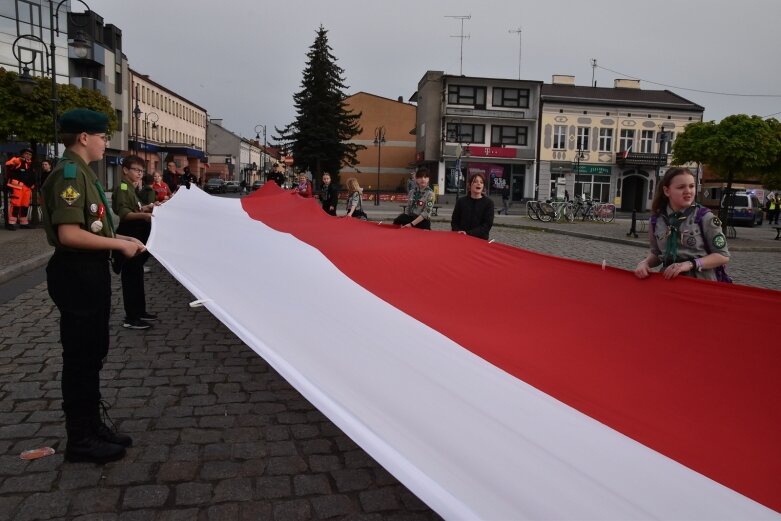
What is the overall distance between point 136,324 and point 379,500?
4464mm

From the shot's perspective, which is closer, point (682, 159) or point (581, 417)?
point (581, 417)

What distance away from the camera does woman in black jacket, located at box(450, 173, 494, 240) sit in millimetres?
8172

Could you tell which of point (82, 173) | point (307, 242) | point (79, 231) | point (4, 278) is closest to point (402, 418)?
point (79, 231)

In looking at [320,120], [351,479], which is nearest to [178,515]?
[351,479]

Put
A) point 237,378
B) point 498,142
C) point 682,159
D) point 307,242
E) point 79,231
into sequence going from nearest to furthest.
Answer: point 79,231
point 237,378
point 307,242
point 682,159
point 498,142

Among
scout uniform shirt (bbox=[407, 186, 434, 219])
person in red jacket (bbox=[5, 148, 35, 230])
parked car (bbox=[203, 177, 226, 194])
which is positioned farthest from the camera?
parked car (bbox=[203, 177, 226, 194])

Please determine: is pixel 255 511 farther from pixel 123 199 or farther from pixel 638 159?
pixel 638 159

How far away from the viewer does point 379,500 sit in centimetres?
325

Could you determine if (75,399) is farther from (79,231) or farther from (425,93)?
(425,93)

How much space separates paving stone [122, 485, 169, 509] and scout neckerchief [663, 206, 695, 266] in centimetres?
337

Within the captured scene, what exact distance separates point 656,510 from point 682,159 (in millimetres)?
22033

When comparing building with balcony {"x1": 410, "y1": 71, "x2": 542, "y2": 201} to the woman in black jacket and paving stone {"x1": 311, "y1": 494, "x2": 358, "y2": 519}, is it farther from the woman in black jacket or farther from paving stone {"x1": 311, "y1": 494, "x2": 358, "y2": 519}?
paving stone {"x1": 311, "y1": 494, "x2": 358, "y2": 519}

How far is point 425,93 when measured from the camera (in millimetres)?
55688

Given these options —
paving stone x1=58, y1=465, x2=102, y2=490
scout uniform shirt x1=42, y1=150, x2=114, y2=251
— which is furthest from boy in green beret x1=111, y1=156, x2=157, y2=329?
paving stone x1=58, y1=465, x2=102, y2=490
